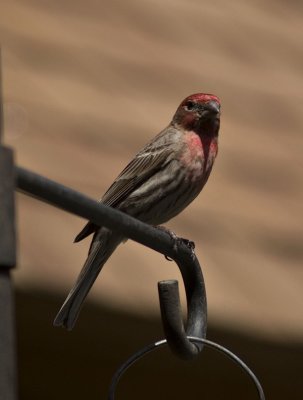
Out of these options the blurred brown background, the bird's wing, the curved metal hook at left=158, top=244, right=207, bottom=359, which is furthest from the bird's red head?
the curved metal hook at left=158, top=244, right=207, bottom=359

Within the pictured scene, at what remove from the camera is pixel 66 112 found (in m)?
7.58

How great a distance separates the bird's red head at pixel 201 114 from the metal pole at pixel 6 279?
434cm

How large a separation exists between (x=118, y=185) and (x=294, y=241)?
180 centimetres

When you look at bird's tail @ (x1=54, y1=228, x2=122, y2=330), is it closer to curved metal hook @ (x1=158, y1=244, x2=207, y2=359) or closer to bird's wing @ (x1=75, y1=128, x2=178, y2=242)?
bird's wing @ (x1=75, y1=128, x2=178, y2=242)

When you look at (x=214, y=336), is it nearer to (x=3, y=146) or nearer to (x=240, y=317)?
(x=240, y=317)

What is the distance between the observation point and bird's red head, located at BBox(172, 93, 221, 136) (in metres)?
6.58

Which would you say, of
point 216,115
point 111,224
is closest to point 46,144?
point 216,115

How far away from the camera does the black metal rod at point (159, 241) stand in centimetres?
262

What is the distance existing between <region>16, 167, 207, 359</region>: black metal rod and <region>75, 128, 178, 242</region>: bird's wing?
2.83 meters

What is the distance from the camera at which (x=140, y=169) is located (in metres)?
6.64

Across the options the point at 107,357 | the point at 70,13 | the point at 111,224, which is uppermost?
the point at 111,224

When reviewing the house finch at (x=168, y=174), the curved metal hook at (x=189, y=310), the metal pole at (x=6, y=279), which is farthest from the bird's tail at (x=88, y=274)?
the metal pole at (x=6, y=279)

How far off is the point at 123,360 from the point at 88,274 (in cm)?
173

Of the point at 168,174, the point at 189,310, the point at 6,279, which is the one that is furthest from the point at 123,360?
the point at 6,279
